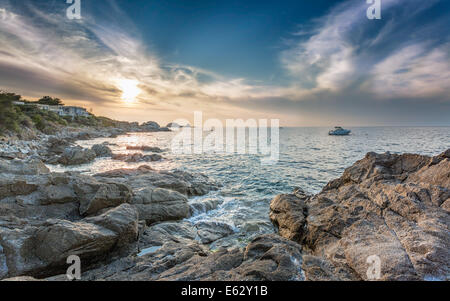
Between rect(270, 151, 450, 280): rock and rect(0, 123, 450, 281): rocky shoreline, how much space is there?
3 cm

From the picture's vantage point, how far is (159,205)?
12406 millimetres

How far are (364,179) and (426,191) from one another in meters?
3.74

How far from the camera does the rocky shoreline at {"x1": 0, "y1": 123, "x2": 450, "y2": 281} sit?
532cm

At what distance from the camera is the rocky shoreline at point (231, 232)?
5.32 m

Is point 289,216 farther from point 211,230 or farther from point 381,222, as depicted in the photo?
point 211,230

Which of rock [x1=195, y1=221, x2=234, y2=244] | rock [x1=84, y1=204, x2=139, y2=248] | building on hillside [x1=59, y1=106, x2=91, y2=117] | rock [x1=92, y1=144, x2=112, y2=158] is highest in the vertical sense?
building on hillside [x1=59, y1=106, x2=91, y2=117]

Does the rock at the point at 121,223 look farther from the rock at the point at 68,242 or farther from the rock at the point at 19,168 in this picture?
the rock at the point at 19,168

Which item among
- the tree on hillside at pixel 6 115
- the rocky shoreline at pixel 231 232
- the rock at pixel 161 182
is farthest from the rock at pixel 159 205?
the tree on hillside at pixel 6 115

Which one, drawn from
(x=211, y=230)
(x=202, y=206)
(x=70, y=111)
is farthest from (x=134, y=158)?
(x=70, y=111)

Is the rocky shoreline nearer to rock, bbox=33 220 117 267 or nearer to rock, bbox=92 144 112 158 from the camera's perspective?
rock, bbox=33 220 117 267

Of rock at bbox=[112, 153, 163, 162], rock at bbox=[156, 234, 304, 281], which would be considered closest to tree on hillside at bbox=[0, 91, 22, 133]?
rock at bbox=[112, 153, 163, 162]

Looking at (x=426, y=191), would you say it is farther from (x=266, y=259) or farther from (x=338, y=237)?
(x=266, y=259)
